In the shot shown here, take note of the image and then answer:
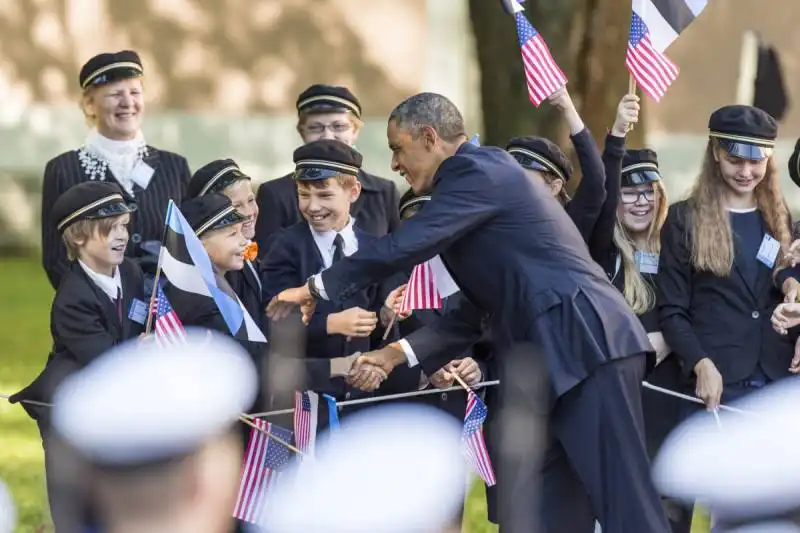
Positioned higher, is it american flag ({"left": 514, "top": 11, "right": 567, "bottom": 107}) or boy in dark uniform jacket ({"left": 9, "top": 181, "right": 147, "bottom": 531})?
american flag ({"left": 514, "top": 11, "right": 567, "bottom": 107})

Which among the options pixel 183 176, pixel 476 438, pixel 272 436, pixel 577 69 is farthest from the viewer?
pixel 577 69

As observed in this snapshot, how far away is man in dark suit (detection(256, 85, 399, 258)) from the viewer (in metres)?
7.93

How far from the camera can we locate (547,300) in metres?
6.12

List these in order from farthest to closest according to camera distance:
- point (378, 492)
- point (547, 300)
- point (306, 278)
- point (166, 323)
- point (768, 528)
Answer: point (306, 278), point (166, 323), point (768, 528), point (547, 300), point (378, 492)

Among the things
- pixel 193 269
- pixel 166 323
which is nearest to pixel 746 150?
pixel 193 269

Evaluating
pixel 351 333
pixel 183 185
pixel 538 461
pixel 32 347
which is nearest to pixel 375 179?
pixel 183 185

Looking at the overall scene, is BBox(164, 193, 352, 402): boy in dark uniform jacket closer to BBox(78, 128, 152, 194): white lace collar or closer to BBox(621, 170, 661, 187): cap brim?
BBox(78, 128, 152, 194): white lace collar

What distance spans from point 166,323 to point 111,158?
1599mm

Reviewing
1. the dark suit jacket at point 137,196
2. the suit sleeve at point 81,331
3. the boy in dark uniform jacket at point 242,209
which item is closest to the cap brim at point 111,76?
the dark suit jacket at point 137,196

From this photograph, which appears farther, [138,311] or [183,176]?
[183,176]


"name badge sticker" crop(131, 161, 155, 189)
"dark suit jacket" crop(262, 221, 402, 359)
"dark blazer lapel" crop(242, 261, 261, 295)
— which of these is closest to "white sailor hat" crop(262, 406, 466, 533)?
"dark suit jacket" crop(262, 221, 402, 359)

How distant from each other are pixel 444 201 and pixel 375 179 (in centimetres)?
190

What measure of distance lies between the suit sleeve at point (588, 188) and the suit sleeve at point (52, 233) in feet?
7.60

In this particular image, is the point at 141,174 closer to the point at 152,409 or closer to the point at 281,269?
the point at 281,269
